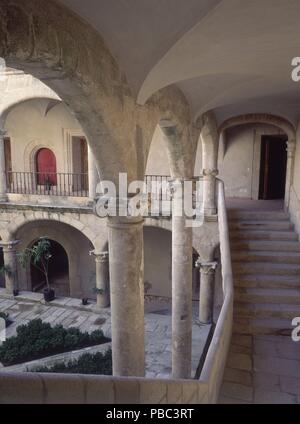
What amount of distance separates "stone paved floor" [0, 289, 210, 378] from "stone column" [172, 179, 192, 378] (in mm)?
1638

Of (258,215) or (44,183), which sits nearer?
(258,215)

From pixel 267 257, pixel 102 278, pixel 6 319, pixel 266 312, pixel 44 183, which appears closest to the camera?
pixel 266 312

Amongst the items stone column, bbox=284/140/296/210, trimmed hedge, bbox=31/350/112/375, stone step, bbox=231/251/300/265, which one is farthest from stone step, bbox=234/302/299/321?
stone column, bbox=284/140/296/210

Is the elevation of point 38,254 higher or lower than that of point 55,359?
higher

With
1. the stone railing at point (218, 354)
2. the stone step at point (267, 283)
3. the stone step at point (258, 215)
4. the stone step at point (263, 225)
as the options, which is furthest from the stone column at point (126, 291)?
the stone step at point (258, 215)

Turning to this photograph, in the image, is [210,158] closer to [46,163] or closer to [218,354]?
[218,354]

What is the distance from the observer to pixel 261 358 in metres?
4.13

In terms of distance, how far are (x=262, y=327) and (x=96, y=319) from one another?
287 inches

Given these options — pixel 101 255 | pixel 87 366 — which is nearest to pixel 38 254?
pixel 101 255

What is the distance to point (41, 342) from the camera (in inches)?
354

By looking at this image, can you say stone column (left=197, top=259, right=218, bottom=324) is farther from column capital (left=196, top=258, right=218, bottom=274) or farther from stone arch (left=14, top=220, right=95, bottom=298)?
stone arch (left=14, top=220, right=95, bottom=298)

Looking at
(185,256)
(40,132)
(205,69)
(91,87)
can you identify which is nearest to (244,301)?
(185,256)

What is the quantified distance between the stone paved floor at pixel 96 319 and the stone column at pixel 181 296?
5.37 feet
